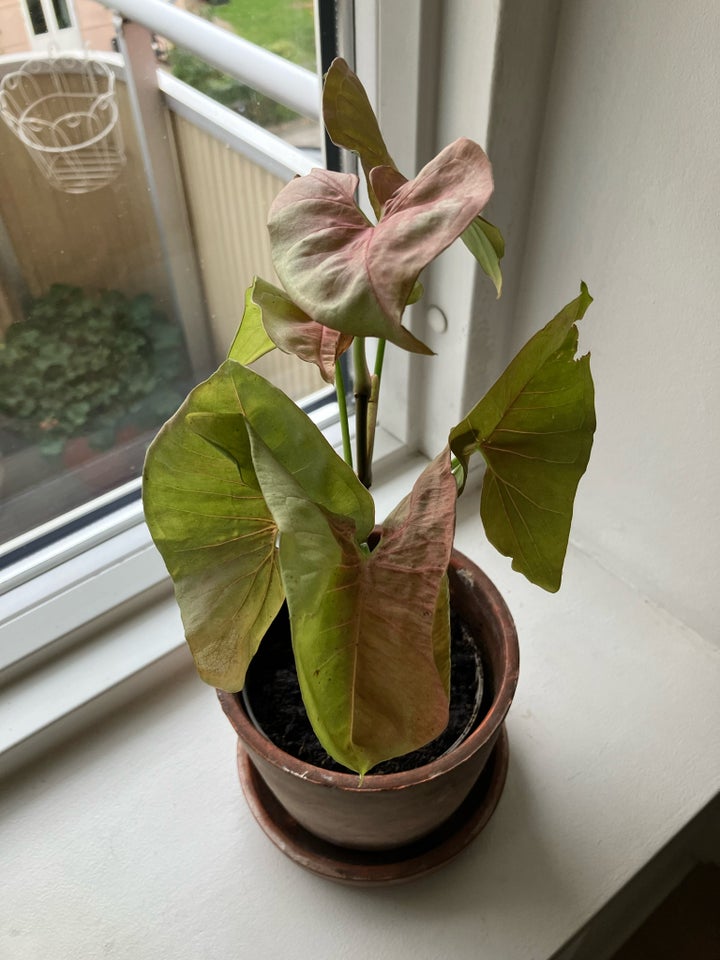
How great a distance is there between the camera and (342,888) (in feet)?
2.08

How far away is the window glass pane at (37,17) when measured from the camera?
62 cm

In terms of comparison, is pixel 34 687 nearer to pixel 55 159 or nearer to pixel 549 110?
pixel 55 159

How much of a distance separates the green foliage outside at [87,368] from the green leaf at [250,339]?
0.33 meters

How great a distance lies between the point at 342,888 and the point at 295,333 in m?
0.45

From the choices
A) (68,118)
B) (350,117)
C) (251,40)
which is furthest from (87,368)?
(350,117)

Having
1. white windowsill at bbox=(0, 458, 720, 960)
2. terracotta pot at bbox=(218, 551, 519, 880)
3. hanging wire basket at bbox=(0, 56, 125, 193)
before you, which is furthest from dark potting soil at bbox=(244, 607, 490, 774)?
hanging wire basket at bbox=(0, 56, 125, 193)

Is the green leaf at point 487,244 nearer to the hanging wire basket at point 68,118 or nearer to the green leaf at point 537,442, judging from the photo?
the green leaf at point 537,442

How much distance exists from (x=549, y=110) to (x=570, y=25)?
0.06 metres

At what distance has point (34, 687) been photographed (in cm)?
73

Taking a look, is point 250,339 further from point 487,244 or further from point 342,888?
point 342,888

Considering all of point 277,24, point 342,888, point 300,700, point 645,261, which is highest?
point 277,24

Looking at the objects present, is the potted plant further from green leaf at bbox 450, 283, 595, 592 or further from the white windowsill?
the white windowsill

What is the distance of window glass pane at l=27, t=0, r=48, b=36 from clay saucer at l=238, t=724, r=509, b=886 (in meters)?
0.64

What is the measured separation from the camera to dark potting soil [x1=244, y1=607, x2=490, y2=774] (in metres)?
0.58
